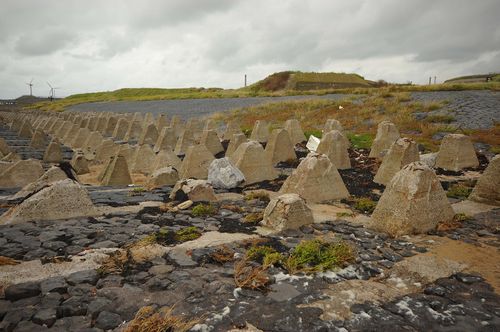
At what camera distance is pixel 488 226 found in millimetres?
6512

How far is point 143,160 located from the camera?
13.2 m

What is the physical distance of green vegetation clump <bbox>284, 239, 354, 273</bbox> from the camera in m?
4.86

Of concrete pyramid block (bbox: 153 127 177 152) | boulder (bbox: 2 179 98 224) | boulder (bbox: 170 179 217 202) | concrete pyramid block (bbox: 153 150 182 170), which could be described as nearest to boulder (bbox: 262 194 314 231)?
boulder (bbox: 170 179 217 202)

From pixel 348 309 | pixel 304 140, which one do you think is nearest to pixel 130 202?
pixel 348 309

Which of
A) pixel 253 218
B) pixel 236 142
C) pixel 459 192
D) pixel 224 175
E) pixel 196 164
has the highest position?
pixel 236 142

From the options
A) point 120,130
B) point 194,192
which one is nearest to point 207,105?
point 120,130

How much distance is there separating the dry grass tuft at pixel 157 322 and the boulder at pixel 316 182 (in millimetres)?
4851

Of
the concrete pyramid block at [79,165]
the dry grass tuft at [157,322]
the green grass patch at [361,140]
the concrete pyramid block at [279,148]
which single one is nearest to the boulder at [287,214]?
the dry grass tuft at [157,322]

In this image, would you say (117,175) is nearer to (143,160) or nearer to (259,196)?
(143,160)

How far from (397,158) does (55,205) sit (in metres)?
8.04

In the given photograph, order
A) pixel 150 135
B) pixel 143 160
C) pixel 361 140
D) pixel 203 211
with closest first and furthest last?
pixel 203 211, pixel 143 160, pixel 361 140, pixel 150 135

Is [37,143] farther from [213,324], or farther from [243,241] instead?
[213,324]

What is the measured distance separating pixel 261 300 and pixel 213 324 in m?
0.69

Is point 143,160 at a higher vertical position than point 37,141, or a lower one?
lower
